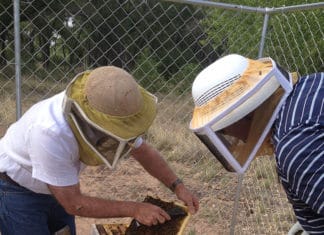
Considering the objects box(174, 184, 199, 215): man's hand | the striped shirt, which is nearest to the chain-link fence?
box(174, 184, 199, 215): man's hand

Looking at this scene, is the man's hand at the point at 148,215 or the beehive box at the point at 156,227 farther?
the beehive box at the point at 156,227

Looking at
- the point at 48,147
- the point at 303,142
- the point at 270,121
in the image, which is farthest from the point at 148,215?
the point at 303,142

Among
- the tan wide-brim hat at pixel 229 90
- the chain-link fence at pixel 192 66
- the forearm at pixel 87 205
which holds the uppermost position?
the tan wide-brim hat at pixel 229 90

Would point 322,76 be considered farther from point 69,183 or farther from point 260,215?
point 260,215

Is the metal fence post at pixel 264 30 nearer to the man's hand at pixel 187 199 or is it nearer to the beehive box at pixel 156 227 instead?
the man's hand at pixel 187 199

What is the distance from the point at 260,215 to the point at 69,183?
120 inches

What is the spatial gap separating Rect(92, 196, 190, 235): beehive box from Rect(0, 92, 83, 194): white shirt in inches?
15.8

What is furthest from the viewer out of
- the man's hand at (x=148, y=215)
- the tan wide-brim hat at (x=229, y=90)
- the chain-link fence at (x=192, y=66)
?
the chain-link fence at (x=192, y=66)

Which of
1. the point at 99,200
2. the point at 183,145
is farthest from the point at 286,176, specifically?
the point at 183,145

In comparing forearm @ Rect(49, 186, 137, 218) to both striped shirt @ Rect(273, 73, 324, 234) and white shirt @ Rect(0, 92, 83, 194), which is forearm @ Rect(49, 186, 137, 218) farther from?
striped shirt @ Rect(273, 73, 324, 234)

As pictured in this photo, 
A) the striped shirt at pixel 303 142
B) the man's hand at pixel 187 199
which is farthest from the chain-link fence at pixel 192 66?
the striped shirt at pixel 303 142

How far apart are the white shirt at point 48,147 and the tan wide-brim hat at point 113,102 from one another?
17 cm

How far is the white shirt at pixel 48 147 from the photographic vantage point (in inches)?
81.4

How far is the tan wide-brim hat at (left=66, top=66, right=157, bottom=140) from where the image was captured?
1909mm
